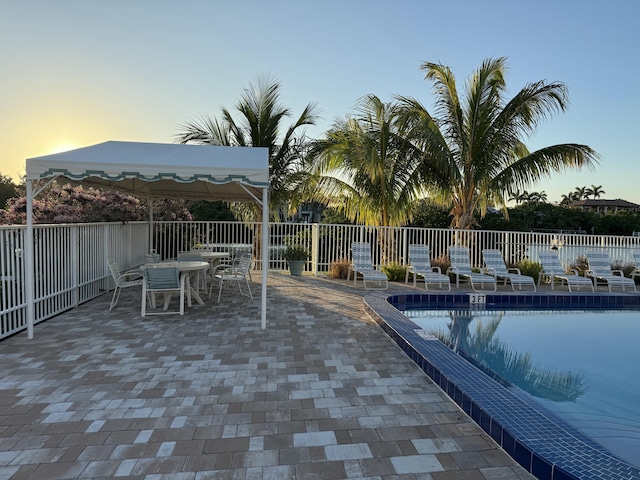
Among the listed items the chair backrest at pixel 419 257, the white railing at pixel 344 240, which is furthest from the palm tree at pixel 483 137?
the chair backrest at pixel 419 257

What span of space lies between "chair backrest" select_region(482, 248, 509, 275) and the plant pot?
534 cm

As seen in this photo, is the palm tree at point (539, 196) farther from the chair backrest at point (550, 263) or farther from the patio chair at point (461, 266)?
the patio chair at point (461, 266)

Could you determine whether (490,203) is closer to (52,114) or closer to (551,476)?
(551,476)

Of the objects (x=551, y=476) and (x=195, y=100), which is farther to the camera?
(x=195, y=100)

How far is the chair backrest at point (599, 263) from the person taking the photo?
425 inches

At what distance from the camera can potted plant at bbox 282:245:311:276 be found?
11.4 meters

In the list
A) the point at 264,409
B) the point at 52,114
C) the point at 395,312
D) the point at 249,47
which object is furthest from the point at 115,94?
the point at 264,409

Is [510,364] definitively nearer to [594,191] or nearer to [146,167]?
[146,167]

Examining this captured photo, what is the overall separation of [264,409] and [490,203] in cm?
1139

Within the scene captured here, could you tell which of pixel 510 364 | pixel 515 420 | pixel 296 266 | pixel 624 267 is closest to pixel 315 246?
pixel 296 266

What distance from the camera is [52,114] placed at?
32.1 ft

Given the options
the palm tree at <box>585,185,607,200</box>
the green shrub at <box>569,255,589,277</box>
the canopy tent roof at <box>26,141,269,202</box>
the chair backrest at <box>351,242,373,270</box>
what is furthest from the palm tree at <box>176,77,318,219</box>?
the palm tree at <box>585,185,607,200</box>

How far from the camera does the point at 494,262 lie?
10625 millimetres

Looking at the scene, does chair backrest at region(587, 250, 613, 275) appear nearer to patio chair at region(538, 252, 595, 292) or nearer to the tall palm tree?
patio chair at region(538, 252, 595, 292)
